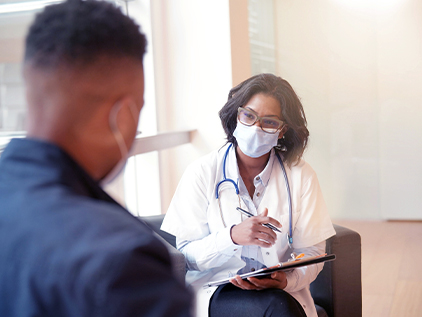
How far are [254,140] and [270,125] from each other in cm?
8

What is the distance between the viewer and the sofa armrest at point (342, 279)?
1.58 m

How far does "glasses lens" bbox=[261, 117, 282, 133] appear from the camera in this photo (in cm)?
163

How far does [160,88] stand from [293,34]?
1.32 m

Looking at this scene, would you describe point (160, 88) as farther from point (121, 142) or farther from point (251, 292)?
point (121, 142)

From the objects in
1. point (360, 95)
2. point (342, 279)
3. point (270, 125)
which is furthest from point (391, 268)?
point (270, 125)

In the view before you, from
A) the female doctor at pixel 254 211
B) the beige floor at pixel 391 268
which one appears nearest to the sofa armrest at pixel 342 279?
the female doctor at pixel 254 211

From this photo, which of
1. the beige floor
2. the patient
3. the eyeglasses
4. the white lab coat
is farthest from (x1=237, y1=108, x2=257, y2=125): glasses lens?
the beige floor

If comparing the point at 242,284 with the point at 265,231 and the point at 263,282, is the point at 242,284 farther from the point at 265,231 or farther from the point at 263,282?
the point at 265,231

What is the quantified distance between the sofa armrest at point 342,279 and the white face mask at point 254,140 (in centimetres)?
42

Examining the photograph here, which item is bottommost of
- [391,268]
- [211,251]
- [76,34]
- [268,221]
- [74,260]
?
[391,268]

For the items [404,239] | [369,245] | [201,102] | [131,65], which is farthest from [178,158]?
[131,65]

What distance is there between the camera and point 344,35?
12.0 feet

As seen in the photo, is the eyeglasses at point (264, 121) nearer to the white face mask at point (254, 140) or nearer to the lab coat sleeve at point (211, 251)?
the white face mask at point (254, 140)

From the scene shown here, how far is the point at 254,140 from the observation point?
5.34ft
